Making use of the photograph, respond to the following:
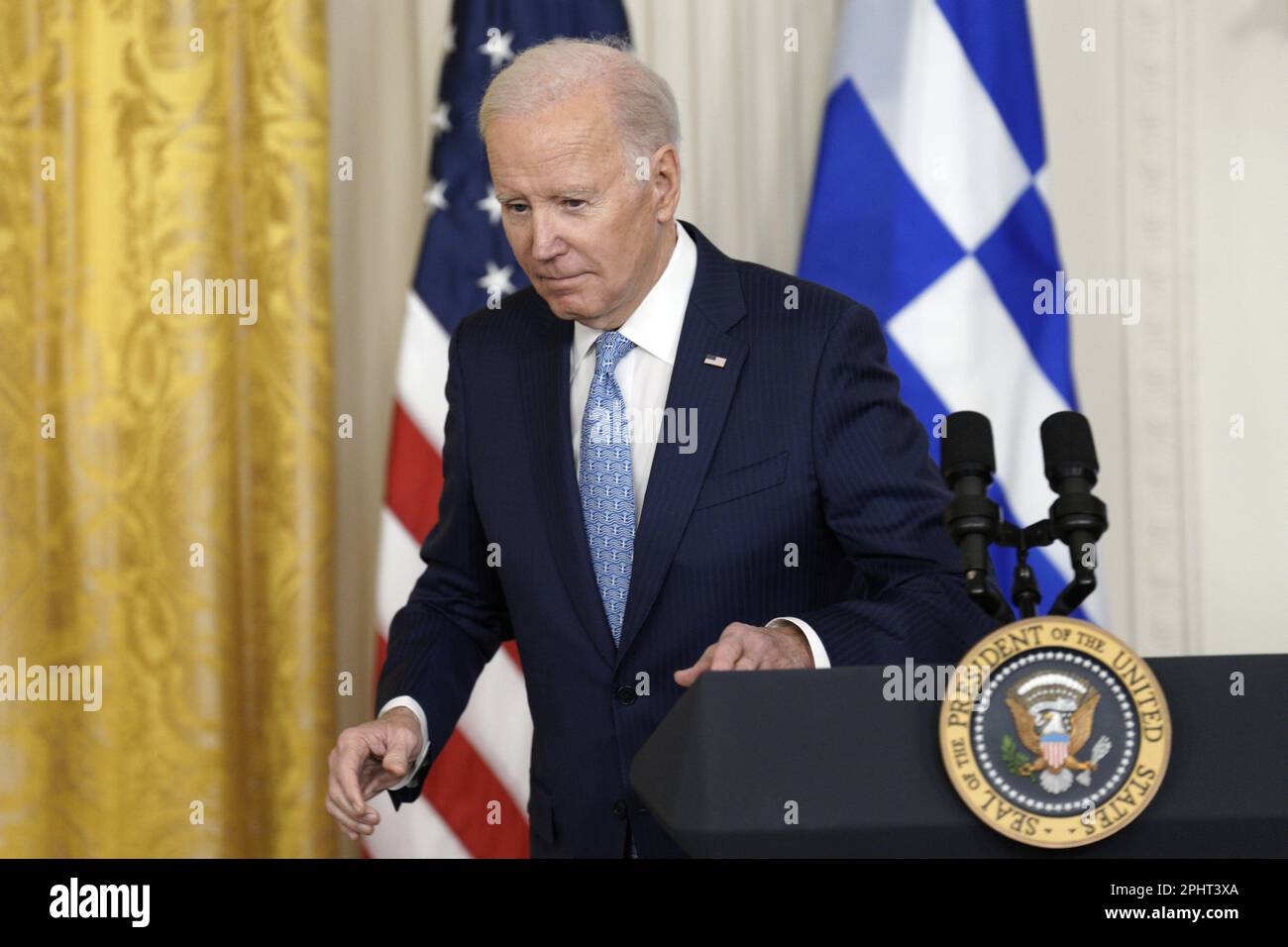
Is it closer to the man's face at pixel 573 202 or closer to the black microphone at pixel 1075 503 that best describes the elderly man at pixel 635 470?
the man's face at pixel 573 202

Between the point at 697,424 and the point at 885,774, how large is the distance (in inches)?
30.9

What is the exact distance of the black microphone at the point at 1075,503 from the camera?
1230mm

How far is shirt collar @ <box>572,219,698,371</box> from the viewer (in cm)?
203

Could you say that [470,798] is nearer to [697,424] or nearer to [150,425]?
[150,425]

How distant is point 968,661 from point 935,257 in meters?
2.11

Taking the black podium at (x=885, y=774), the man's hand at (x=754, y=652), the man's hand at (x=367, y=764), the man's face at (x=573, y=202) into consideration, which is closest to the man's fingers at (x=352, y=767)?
the man's hand at (x=367, y=764)

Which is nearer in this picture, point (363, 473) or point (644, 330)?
point (644, 330)

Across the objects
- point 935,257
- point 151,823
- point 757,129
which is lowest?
point 151,823

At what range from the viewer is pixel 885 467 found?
187cm

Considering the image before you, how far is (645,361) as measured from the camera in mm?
2043

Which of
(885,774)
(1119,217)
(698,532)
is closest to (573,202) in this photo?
(698,532)

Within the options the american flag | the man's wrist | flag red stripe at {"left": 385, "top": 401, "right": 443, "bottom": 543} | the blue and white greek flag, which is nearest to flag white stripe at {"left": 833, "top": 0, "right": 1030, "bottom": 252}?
the blue and white greek flag
